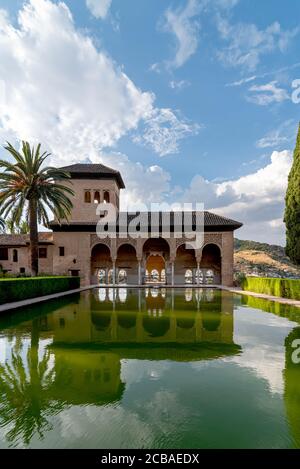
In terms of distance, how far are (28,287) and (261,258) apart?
75457 millimetres

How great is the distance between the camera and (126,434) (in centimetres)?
304

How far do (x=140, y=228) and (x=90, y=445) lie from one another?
26.4 meters

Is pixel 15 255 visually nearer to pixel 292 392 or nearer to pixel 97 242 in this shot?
pixel 97 242

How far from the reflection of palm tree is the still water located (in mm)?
13

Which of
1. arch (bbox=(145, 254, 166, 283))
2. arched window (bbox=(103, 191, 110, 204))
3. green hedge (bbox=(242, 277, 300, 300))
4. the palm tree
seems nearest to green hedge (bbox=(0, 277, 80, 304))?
the palm tree

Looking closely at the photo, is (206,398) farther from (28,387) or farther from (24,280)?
(24,280)

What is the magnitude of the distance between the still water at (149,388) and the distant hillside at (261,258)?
188 feet

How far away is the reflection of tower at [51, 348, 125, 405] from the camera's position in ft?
13.1

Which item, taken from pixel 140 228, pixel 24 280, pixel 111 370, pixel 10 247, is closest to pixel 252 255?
pixel 140 228

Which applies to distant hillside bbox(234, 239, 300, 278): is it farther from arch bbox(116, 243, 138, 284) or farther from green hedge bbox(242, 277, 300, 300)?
green hedge bbox(242, 277, 300, 300)

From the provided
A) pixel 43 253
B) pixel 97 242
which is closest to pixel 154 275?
pixel 97 242

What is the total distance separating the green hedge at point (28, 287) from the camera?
14.0m

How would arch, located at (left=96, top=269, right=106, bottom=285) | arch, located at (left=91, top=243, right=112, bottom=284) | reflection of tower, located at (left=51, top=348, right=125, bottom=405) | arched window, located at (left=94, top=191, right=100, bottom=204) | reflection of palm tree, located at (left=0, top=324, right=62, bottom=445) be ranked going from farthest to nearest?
1. arch, located at (left=96, top=269, right=106, bottom=285)
2. arch, located at (left=91, top=243, right=112, bottom=284)
3. arched window, located at (left=94, top=191, right=100, bottom=204)
4. reflection of tower, located at (left=51, top=348, right=125, bottom=405)
5. reflection of palm tree, located at (left=0, top=324, right=62, bottom=445)

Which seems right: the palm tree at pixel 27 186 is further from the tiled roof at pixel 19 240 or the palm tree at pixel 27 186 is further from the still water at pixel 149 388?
the still water at pixel 149 388
